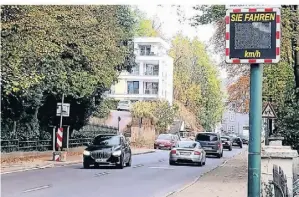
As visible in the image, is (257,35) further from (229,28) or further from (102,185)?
(102,185)

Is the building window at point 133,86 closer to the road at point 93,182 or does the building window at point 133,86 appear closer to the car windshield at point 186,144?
the car windshield at point 186,144

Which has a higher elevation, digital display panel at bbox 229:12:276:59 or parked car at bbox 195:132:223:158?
digital display panel at bbox 229:12:276:59

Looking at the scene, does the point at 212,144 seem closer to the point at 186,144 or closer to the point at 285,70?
the point at 186,144

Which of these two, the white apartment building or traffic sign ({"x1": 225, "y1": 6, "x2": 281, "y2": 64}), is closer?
traffic sign ({"x1": 225, "y1": 6, "x2": 281, "y2": 64})

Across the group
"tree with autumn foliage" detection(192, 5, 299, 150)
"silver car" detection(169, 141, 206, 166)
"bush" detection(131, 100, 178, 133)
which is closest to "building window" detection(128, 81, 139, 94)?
"bush" detection(131, 100, 178, 133)

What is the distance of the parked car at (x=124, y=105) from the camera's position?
57875 millimetres

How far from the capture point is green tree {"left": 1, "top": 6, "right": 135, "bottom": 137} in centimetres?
1998

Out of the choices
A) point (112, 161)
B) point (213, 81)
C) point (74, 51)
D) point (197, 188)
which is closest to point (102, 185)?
point (197, 188)

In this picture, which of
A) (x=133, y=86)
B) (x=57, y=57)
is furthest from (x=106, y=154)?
(x=133, y=86)

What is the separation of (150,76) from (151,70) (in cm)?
91

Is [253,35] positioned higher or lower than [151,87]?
lower

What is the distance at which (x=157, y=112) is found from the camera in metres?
56.2

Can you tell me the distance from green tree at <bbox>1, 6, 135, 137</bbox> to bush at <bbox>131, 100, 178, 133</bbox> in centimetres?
1604

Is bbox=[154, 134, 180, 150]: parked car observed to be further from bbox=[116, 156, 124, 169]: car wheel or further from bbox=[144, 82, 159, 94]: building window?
bbox=[116, 156, 124, 169]: car wheel
